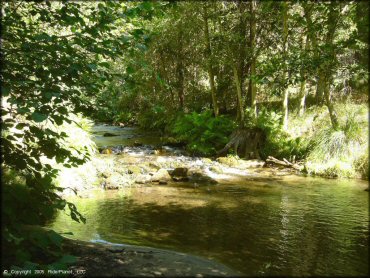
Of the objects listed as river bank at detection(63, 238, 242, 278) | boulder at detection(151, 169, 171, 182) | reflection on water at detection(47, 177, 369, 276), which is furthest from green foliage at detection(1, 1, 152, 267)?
boulder at detection(151, 169, 171, 182)

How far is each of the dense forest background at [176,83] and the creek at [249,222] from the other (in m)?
1.27

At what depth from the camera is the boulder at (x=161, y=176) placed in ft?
38.5

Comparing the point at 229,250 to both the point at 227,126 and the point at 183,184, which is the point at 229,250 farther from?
the point at 227,126

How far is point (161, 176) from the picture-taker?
11906mm

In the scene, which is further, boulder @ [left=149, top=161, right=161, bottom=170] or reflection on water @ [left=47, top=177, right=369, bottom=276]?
boulder @ [left=149, top=161, right=161, bottom=170]

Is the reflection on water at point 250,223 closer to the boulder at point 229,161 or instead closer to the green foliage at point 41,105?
the boulder at point 229,161

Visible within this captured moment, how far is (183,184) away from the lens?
11430mm

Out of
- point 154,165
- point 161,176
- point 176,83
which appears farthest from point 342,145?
point 176,83

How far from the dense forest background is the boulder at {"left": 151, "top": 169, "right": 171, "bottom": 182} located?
2570mm

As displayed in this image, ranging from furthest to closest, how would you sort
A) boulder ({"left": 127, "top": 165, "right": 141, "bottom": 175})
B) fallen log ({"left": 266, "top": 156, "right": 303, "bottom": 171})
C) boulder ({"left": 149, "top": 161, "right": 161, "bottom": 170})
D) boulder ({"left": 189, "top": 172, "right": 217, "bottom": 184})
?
boulder ({"left": 149, "top": 161, "right": 161, "bottom": 170}) → fallen log ({"left": 266, "top": 156, "right": 303, "bottom": 171}) → boulder ({"left": 127, "top": 165, "right": 141, "bottom": 175}) → boulder ({"left": 189, "top": 172, "right": 217, "bottom": 184})

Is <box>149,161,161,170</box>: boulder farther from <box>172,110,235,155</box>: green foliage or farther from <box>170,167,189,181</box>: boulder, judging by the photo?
<box>172,110,235,155</box>: green foliage

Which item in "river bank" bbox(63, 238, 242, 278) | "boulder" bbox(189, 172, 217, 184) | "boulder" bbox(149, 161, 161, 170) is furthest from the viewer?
"boulder" bbox(149, 161, 161, 170)

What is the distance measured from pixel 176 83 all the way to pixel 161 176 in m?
12.0

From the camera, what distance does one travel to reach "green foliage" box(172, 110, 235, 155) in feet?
55.1
